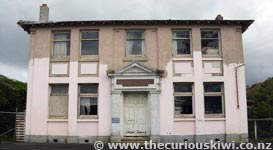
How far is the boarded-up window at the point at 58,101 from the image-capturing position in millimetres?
17828

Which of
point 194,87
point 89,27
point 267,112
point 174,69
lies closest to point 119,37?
point 89,27

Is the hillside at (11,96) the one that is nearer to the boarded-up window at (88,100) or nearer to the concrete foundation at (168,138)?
the concrete foundation at (168,138)

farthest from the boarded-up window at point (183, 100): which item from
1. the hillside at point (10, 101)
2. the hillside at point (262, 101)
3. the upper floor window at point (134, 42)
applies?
the hillside at point (10, 101)

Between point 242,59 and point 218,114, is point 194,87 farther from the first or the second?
point 242,59

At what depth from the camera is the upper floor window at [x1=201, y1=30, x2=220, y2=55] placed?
1831 cm

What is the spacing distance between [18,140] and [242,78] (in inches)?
482

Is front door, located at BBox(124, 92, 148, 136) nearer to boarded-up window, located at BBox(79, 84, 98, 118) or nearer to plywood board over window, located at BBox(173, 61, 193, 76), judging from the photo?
boarded-up window, located at BBox(79, 84, 98, 118)

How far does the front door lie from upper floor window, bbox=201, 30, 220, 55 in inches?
166

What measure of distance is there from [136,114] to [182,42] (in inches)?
182

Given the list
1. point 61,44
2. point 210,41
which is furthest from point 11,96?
point 210,41

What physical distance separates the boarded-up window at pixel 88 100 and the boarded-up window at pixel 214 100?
584 cm

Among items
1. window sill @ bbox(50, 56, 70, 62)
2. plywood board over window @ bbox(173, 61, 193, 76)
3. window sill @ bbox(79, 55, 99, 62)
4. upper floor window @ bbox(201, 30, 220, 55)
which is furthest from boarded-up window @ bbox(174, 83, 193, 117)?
window sill @ bbox(50, 56, 70, 62)

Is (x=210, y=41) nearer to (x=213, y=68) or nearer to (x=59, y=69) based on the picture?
(x=213, y=68)

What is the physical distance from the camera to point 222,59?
59.1 ft
